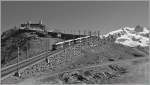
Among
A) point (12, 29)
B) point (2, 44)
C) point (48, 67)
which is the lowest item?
point (48, 67)

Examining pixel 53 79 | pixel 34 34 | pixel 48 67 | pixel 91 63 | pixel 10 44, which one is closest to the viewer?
pixel 53 79

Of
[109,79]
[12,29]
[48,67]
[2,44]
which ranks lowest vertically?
[109,79]

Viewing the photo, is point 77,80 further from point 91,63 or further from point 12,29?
point 12,29

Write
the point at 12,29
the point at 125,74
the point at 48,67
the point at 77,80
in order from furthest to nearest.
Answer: the point at 12,29, the point at 125,74, the point at 48,67, the point at 77,80

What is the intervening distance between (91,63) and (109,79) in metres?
9.79

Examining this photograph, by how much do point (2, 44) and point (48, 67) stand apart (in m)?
41.7

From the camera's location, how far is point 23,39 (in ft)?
240

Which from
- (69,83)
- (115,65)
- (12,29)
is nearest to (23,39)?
(12,29)

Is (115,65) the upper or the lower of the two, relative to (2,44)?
lower

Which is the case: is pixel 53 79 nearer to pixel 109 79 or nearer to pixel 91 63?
pixel 109 79

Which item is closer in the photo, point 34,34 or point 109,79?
point 109,79

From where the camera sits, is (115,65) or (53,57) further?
(115,65)

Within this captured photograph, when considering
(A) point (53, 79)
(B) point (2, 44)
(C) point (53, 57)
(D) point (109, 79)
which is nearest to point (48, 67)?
(C) point (53, 57)

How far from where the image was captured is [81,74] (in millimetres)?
40125
